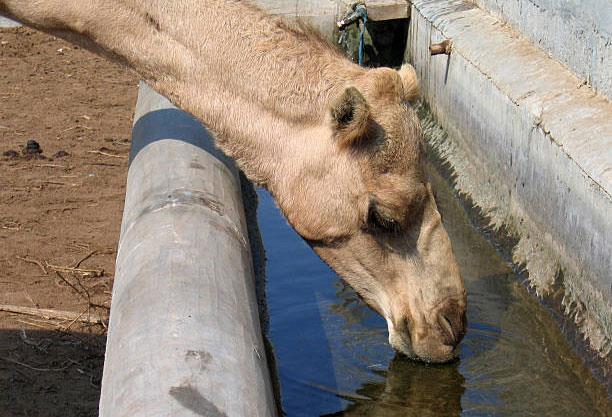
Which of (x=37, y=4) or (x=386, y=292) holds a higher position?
(x=37, y=4)

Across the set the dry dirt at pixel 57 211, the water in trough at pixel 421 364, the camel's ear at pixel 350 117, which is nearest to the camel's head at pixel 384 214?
the camel's ear at pixel 350 117

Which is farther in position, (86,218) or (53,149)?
(53,149)

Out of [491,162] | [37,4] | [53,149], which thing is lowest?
[53,149]

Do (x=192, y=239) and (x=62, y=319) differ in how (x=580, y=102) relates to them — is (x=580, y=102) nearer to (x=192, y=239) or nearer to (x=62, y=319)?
(x=192, y=239)

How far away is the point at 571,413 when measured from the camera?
15.8 feet

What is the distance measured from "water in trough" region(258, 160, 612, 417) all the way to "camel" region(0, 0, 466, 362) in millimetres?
426

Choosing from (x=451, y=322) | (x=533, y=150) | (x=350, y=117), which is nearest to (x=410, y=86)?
(x=350, y=117)

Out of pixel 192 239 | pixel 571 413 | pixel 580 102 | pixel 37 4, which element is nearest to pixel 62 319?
pixel 192 239

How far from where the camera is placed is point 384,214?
433cm

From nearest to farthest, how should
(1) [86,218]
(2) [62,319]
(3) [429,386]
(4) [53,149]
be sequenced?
(3) [429,386] < (2) [62,319] < (1) [86,218] < (4) [53,149]

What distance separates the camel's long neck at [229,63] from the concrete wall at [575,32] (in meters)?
1.94

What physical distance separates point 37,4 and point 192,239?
1171 millimetres

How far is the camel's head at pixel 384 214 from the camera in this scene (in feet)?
13.9

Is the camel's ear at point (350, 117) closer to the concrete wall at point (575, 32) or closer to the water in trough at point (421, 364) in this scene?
the water in trough at point (421, 364)
